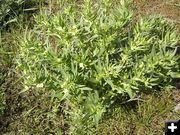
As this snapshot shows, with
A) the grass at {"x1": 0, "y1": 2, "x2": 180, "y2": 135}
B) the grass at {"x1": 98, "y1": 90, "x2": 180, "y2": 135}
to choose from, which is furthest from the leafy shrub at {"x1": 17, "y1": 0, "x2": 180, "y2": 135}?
the grass at {"x1": 98, "y1": 90, "x2": 180, "y2": 135}

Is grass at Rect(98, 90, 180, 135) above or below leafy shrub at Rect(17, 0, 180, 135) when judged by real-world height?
below

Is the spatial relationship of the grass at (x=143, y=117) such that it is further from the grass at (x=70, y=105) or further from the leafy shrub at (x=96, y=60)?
the leafy shrub at (x=96, y=60)

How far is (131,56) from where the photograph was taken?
9.43 feet

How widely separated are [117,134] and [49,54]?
0.83m

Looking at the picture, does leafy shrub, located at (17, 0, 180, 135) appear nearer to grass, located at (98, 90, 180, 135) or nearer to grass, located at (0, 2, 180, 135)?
grass, located at (0, 2, 180, 135)

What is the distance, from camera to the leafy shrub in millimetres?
2711

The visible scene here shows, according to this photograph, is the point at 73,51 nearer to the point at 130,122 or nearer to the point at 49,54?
the point at 49,54

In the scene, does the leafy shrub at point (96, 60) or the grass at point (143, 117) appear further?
the grass at point (143, 117)

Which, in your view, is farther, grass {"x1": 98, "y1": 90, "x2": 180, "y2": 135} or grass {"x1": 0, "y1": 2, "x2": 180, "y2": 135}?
grass {"x1": 98, "y1": 90, "x2": 180, "y2": 135}

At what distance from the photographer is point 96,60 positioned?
2789 mm

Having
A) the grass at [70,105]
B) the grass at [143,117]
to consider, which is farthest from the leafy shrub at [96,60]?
the grass at [143,117]

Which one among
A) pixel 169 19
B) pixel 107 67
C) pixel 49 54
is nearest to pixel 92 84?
pixel 107 67

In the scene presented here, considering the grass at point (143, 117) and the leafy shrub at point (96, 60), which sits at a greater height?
the leafy shrub at point (96, 60)

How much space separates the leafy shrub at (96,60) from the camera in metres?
2.71
